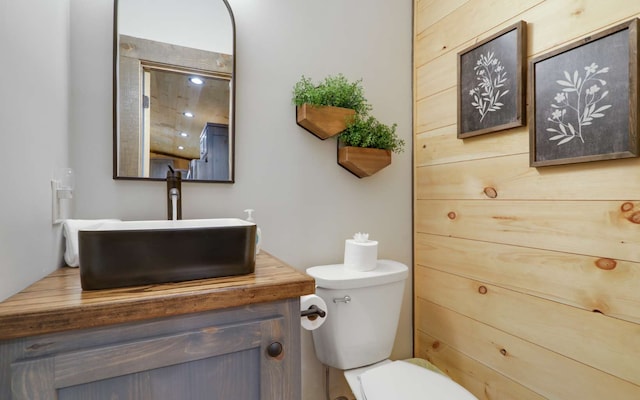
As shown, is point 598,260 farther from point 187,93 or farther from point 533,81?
point 187,93

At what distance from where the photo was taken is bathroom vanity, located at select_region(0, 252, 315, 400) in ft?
1.72

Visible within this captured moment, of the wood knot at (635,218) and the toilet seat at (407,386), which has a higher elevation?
the wood knot at (635,218)

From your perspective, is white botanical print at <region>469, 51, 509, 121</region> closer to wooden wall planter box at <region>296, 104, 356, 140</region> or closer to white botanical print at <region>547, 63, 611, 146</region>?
white botanical print at <region>547, 63, 611, 146</region>

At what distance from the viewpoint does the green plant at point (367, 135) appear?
1.35m

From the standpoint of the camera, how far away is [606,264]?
0.90 metres

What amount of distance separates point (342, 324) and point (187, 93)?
1.07m

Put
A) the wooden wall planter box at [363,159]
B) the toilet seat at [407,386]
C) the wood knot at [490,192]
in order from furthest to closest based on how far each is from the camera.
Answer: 1. the wooden wall planter box at [363,159]
2. the wood knot at [490,192]
3. the toilet seat at [407,386]

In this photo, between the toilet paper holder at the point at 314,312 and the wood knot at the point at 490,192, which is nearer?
the toilet paper holder at the point at 314,312

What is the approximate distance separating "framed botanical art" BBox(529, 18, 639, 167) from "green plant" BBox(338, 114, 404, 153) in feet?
1.79

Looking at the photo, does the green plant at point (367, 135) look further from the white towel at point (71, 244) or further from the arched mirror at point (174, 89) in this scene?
the white towel at point (71, 244)

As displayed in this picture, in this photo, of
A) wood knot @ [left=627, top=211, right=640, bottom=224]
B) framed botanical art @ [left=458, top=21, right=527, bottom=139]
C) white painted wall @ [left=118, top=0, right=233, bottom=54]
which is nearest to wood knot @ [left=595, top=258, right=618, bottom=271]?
wood knot @ [left=627, top=211, right=640, bottom=224]

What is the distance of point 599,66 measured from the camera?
0.90 metres

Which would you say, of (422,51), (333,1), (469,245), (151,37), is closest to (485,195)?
(469,245)

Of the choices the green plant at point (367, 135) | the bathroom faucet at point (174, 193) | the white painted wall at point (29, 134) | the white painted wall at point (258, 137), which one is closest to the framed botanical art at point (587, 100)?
the green plant at point (367, 135)
